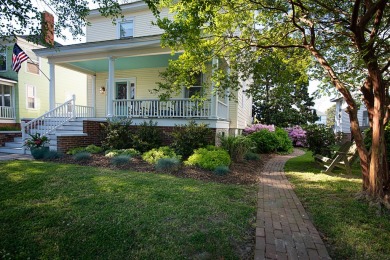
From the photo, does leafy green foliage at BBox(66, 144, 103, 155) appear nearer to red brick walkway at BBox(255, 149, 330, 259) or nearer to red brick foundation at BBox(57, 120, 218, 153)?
red brick foundation at BBox(57, 120, 218, 153)

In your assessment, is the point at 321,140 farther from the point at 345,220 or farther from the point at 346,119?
the point at 346,119

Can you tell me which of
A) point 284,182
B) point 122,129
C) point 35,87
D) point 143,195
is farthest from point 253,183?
point 35,87

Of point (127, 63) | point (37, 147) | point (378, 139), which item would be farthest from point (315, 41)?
point (37, 147)

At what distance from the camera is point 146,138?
8734mm

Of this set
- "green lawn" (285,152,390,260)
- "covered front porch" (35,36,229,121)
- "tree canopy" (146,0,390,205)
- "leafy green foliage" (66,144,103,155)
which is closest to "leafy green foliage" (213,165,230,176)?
"green lawn" (285,152,390,260)

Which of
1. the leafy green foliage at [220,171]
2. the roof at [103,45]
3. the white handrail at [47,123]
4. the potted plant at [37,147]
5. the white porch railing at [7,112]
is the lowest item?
the leafy green foliage at [220,171]

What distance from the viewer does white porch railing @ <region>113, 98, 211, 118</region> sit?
9.20 m

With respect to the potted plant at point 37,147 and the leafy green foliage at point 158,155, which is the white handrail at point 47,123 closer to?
the potted plant at point 37,147

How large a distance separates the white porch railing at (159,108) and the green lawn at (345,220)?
15.7 ft

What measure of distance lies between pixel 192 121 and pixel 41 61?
17.2m

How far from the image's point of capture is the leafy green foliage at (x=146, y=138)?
8.60 meters

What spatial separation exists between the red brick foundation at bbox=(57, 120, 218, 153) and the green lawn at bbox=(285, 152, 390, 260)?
4.46 meters

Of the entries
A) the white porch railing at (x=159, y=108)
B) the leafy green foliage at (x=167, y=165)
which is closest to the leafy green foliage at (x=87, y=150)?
the white porch railing at (x=159, y=108)

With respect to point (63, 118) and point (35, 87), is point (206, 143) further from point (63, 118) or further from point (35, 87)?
point (35, 87)
